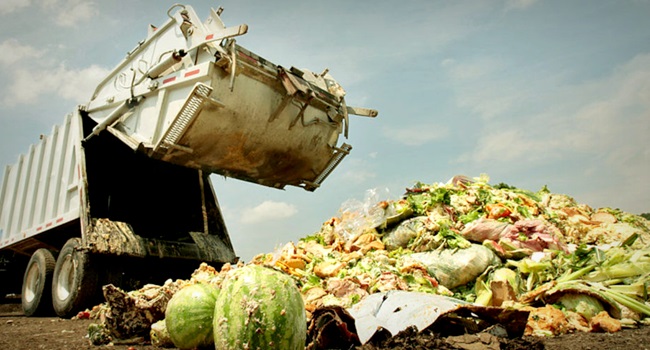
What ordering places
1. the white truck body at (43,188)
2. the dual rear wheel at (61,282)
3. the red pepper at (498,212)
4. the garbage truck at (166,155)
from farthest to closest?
the white truck body at (43,188)
the red pepper at (498,212)
the dual rear wheel at (61,282)
the garbage truck at (166,155)

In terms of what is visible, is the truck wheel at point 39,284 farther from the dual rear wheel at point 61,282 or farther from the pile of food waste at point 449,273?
the pile of food waste at point 449,273

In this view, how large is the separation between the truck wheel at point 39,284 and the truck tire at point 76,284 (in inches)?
19.6

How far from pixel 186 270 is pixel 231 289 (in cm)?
426

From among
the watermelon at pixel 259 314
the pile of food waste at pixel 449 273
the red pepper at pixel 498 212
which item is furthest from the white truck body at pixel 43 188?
the red pepper at pixel 498 212

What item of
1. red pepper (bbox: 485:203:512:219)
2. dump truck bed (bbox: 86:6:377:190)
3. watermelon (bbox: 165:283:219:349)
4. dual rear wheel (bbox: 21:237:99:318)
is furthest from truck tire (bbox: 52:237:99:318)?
red pepper (bbox: 485:203:512:219)

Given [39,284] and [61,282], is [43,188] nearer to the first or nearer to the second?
[39,284]

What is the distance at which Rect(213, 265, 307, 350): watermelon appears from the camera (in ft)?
6.99

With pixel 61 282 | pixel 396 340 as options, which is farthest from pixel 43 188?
pixel 396 340

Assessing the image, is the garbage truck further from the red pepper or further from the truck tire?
the red pepper

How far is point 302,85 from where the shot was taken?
17.7 feet

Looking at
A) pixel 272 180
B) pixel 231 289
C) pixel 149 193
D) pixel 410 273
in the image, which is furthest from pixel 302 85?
pixel 231 289

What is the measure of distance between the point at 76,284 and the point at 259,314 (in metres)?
4.10

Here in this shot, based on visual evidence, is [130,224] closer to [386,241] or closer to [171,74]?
[171,74]

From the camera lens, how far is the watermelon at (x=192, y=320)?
2734 mm
